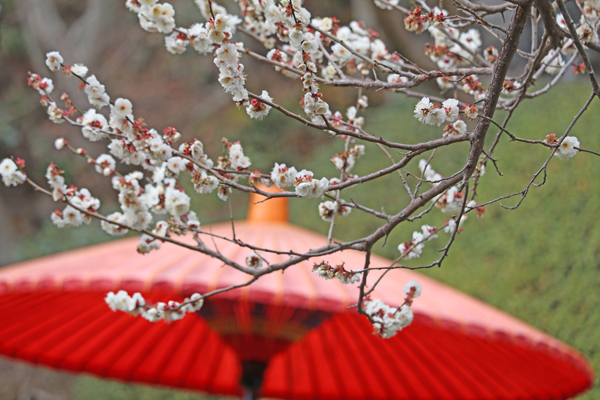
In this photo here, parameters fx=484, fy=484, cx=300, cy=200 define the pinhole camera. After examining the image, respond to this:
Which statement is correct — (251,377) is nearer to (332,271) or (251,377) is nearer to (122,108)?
(332,271)

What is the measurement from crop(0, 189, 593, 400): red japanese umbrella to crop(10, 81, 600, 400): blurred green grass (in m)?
1.18

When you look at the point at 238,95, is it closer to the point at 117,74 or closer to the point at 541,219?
the point at 541,219

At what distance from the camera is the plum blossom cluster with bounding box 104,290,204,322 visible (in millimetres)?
835

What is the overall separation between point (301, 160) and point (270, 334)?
14.0 feet

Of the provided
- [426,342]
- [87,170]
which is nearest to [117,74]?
[87,170]

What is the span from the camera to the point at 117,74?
314 inches

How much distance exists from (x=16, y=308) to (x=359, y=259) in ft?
3.56

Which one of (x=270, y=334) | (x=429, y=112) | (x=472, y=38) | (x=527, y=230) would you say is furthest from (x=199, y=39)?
(x=527, y=230)

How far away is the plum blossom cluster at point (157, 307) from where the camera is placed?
0.83 meters

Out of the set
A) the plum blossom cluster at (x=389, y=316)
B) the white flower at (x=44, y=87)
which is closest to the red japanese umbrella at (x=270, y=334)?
the plum blossom cluster at (x=389, y=316)

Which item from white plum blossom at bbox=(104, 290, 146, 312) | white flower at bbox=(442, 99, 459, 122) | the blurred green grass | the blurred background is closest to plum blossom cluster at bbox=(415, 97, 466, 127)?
white flower at bbox=(442, 99, 459, 122)

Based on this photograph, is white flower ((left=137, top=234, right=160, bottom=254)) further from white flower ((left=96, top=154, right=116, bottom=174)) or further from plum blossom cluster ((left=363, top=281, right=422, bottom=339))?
plum blossom cluster ((left=363, top=281, right=422, bottom=339))

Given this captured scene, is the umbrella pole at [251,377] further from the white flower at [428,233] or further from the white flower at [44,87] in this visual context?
the white flower at [44,87]

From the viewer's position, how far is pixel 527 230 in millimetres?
3047
